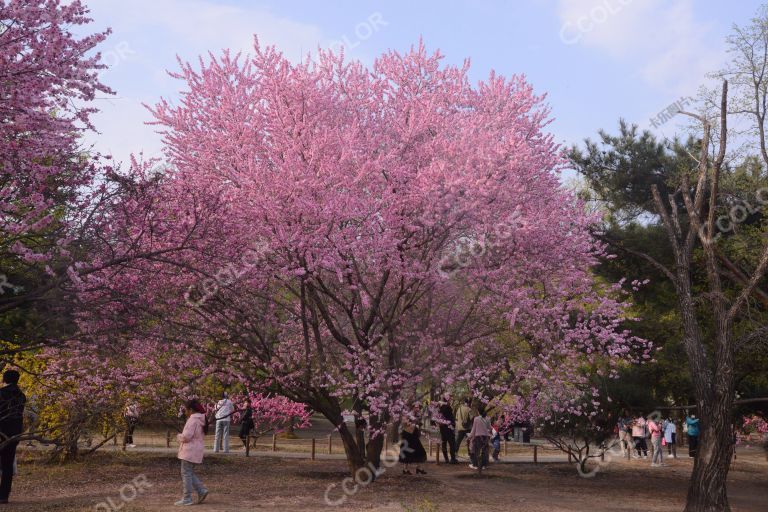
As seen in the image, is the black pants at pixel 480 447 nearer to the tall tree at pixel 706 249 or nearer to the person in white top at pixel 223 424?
the tall tree at pixel 706 249

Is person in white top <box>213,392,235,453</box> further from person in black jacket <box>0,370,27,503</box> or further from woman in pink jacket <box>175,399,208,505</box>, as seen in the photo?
person in black jacket <box>0,370,27,503</box>

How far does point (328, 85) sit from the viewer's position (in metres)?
15.2

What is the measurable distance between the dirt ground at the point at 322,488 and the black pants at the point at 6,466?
0.30m

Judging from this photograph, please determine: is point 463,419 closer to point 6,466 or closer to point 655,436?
point 655,436

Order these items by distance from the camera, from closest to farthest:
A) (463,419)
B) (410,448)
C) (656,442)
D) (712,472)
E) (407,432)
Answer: (712,472)
(410,448)
(407,432)
(463,419)
(656,442)

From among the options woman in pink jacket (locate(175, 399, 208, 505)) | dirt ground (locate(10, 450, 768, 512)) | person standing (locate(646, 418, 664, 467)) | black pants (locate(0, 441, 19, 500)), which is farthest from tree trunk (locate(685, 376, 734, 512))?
person standing (locate(646, 418, 664, 467))

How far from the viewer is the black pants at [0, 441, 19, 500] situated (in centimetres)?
1110

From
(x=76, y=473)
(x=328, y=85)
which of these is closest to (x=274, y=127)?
(x=328, y=85)

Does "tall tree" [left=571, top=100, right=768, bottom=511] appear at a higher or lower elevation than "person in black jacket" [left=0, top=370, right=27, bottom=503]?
higher

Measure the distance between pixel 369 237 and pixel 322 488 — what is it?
16.0ft

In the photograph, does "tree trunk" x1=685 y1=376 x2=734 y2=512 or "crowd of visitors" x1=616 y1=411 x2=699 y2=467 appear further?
"crowd of visitors" x1=616 y1=411 x2=699 y2=467

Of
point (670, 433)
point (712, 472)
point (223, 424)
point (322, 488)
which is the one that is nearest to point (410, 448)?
point (322, 488)

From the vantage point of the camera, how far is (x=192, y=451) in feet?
39.3

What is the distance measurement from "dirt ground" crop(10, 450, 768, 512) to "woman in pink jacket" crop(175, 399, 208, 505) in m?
0.28
